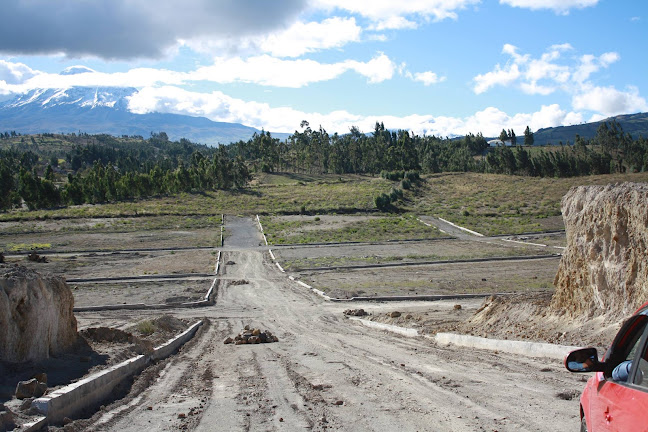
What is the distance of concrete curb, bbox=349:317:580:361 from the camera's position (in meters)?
10.5

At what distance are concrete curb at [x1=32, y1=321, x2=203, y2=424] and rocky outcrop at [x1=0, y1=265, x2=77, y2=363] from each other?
141 centimetres

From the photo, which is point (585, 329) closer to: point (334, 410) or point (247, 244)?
point (334, 410)

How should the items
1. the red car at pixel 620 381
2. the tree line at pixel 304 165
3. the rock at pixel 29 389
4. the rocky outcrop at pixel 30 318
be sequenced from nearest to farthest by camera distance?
the red car at pixel 620 381
the rock at pixel 29 389
the rocky outcrop at pixel 30 318
the tree line at pixel 304 165

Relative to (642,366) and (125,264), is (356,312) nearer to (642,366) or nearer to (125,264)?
(642,366)

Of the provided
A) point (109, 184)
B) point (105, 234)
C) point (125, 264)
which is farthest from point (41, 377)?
point (109, 184)

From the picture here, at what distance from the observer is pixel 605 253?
40.2 feet

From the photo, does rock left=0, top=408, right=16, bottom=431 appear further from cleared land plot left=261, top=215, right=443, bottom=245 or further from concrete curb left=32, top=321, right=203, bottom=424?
cleared land plot left=261, top=215, right=443, bottom=245

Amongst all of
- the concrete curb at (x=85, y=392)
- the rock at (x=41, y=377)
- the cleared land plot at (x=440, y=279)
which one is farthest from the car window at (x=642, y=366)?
the cleared land plot at (x=440, y=279)

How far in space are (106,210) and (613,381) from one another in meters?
87.5

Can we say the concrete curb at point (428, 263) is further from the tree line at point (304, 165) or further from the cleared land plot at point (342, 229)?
the tree line at point (304, 165)

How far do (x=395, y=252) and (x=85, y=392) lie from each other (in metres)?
45.1

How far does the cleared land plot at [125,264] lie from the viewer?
131 ft

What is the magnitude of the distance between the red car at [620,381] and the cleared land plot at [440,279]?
25.2m

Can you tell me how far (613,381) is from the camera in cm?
391
